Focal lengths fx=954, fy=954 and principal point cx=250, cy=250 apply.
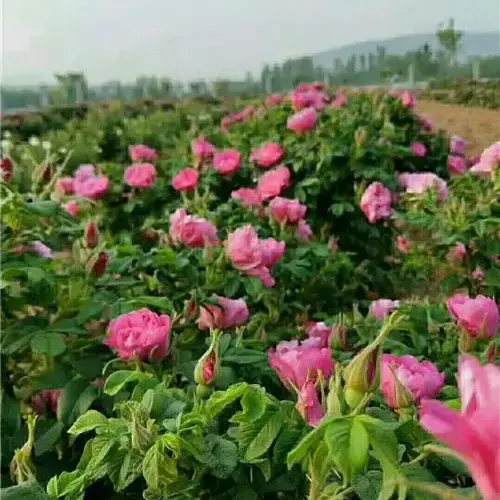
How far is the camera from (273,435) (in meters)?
0.91

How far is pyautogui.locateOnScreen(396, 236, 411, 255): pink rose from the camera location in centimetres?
297

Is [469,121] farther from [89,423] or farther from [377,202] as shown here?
[89,423]

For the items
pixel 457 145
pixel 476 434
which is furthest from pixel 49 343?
pixel 457 145

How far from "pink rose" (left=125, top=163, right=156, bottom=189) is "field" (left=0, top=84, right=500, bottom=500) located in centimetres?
1

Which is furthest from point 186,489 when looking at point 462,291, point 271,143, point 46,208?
point 271,143

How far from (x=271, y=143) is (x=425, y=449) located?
8.57 ft

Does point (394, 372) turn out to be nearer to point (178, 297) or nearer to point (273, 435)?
point (273, 435)

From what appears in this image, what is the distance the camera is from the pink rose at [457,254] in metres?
2.07

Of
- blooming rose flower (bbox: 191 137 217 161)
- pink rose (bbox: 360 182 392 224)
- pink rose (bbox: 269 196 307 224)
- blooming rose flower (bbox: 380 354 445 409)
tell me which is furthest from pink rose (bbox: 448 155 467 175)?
blooming rose flower (bbox: 380 354 445 409)

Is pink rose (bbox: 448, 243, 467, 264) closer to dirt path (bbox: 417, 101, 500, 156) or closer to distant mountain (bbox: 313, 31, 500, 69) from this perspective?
dirt path (bbox: 417, 101, 500, 156)

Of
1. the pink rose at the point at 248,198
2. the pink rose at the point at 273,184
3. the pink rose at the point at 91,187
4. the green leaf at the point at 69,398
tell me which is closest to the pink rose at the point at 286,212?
the pink rose at the point at 248,198

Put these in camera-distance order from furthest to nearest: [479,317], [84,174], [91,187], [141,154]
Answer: [141,154]
[84,174]
[91,187]
[479,317]

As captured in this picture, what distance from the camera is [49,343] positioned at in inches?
61.9

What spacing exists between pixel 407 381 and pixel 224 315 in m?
0.58
